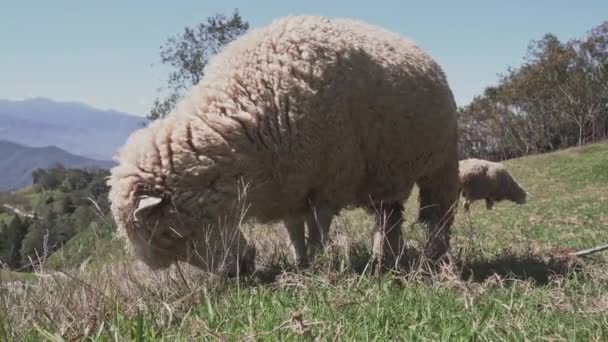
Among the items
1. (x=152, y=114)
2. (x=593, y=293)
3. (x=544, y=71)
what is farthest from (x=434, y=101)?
(x=544, y=71)

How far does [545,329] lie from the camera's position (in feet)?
10.4

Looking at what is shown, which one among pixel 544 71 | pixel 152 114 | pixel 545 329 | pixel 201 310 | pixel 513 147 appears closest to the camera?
pixel 545 329

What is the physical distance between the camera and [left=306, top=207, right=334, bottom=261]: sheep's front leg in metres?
5.76

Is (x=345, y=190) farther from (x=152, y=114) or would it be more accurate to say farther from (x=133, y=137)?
(x=152, y=114)

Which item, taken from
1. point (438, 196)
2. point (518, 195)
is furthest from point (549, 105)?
point (438, 196)

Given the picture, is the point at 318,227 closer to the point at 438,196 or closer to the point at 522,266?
the point at 522,266

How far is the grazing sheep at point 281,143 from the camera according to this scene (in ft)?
17.1

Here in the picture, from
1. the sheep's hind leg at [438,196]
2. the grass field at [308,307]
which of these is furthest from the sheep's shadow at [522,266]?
the sheep's hind leg at [438,196]


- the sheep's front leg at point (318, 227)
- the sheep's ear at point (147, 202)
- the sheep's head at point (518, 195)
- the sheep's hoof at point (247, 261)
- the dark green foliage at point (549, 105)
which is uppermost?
the dark green foliage at point (549, 105)

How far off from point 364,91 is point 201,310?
2867 mm

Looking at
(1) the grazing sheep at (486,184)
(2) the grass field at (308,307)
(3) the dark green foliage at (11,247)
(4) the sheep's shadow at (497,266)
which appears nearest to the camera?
(2) the grass field at (308,307)

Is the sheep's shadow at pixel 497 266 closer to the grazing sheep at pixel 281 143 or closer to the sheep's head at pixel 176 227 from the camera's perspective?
the grazing sheep at pixel 281 143

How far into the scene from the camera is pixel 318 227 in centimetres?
581

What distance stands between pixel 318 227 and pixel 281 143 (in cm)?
84
